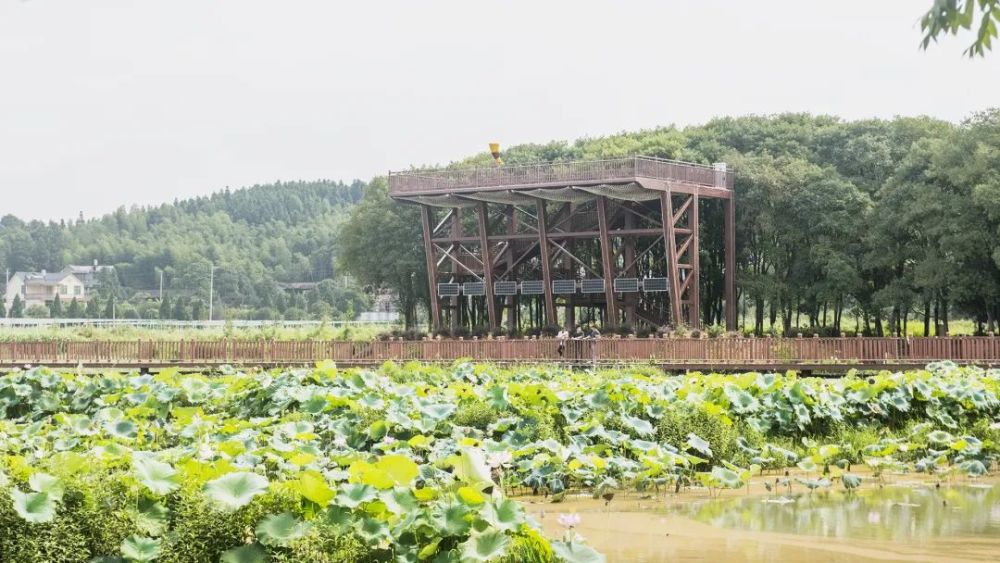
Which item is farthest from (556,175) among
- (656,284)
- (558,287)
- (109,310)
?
(109,310)

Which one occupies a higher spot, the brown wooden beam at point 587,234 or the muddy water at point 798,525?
the brown wooden beam at point 587,234

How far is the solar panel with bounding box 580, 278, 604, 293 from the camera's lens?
161ft

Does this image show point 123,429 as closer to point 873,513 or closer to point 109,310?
point 873,513

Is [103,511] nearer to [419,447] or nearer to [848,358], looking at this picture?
[419,447]

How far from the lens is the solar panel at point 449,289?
53.1m

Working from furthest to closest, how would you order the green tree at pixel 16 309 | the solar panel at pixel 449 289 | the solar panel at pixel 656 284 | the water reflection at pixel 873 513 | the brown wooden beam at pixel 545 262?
the green tree at pixel 16 309 → the solar panel at pixel 449 289 → the brown wooden beam at pixel 545 262 → the solar panel at pixel 656 284 → the water reflection at pixel 873 513

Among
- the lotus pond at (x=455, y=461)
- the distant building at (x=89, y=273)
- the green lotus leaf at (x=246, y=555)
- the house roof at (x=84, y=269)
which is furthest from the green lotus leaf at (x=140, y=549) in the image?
the house roof at (x=84, y=269)

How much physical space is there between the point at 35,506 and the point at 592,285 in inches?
1644

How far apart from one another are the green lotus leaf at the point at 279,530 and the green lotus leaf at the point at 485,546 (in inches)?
40.8

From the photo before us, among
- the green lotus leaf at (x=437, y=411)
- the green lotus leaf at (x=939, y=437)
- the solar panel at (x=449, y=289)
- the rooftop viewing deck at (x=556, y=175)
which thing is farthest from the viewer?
the solar panel at (x=449, y=289)

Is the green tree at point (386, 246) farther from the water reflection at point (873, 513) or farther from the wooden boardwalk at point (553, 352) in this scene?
the water reflection at point (873, 513)

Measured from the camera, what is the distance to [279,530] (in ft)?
26.2

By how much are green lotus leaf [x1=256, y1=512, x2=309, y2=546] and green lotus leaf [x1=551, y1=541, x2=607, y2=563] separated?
61.0 inches

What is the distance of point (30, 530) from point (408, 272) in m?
51.8
